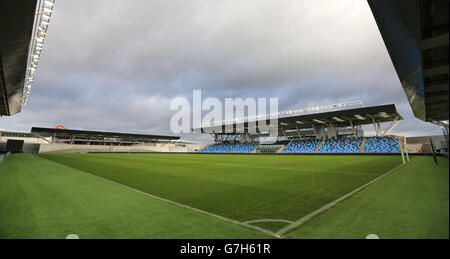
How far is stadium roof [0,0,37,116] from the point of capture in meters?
7.05

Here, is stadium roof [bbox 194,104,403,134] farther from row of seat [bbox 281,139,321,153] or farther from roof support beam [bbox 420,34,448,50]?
roof support beam [bbox 420,34,448,50]

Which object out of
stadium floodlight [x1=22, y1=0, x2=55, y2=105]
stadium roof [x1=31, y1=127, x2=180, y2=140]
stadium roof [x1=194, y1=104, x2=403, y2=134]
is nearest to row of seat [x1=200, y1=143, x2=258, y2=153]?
stadium roof [x1=194, y1=104, x2=403, y2=134]

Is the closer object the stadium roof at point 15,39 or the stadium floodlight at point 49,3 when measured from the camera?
the stadium roof at point 15,39

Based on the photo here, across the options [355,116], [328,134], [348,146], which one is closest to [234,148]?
[328,134]

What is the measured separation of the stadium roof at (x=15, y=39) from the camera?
7.05m

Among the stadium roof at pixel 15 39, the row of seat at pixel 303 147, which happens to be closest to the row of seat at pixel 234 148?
the row of seat at pixel 303 147

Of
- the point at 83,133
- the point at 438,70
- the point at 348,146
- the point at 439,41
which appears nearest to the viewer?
the point at 439,41

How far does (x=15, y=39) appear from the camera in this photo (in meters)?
8.98

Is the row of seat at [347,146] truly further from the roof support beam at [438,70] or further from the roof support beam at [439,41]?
the roof support beam at [438,70]

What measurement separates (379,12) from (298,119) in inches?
1790

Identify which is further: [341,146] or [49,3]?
[341,146]

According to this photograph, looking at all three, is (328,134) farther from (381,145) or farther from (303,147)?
(381,145)
